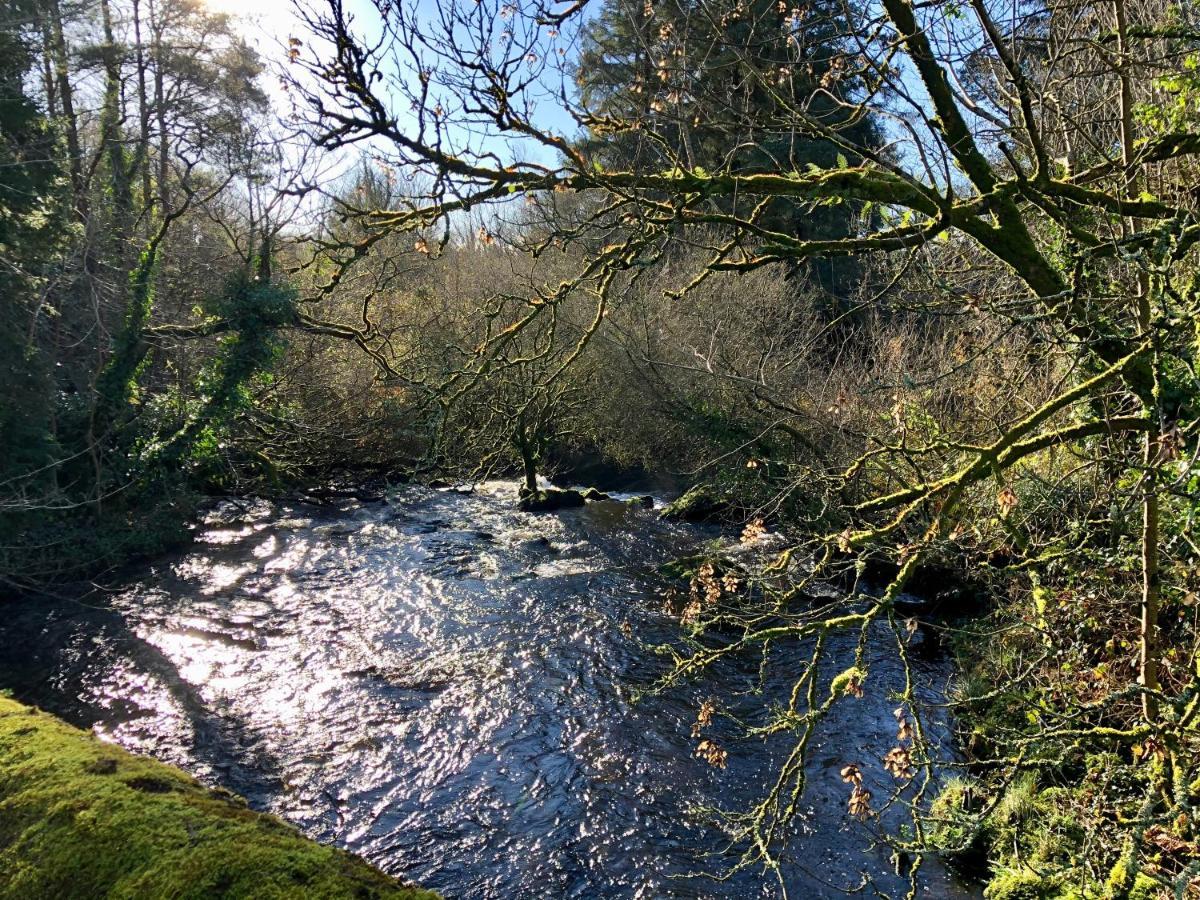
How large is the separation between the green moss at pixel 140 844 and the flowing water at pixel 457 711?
6.17 feet

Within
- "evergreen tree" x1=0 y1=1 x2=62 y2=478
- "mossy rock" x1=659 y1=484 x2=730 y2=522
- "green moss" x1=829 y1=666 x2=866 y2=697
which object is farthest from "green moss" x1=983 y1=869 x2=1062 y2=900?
"evergreen tree" x1=0 y1=1 x2=62 y2=478

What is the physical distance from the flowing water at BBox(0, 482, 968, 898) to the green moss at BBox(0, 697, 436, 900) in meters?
1.88

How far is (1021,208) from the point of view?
5082 mm

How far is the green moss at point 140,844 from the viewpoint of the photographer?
245cm

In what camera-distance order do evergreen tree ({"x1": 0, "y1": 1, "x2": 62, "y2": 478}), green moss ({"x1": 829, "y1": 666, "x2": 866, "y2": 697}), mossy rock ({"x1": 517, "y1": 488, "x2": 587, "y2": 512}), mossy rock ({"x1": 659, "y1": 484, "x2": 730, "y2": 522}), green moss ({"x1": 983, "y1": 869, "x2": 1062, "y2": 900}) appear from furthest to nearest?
1. mossy rock ({"x1": 517, "y1": 488, "x2": 587, "y2": 512})
2. mossy rock ({"x1": 659, "y1": 484, "x2": 730, "y2": 522})
3. evergreen tree ({"x1": 0, "y1": 1, "x2": 62, "y2": 478})
4. green moss ({"x1": 983, "y1": 869, "x2": 1062, "y2": 900})
5. green moss ({"x1": 829, "y1": 666, "x2": 866, "y2": 697})

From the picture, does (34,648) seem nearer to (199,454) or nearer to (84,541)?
(84,541)

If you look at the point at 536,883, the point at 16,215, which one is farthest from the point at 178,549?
the point at 536,883

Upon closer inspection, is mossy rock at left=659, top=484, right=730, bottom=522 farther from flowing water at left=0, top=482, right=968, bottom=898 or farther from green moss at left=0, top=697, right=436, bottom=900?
green moss at left=0, top=697, right=436, bottom=900

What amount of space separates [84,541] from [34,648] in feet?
7.49

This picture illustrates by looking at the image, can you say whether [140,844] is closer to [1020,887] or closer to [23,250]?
[1020,887]

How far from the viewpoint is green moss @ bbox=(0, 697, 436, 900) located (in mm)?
2447

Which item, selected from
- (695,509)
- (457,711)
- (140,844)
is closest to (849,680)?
(140,844)

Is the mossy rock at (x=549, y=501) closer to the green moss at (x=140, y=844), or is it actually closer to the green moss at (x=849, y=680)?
the green moss at (x=849, y=680)

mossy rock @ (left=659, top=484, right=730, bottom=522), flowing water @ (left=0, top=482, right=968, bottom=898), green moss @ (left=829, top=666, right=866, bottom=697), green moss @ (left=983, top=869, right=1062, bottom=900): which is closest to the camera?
green moss @ (left=829, top=666, right=866, bottom=697)
